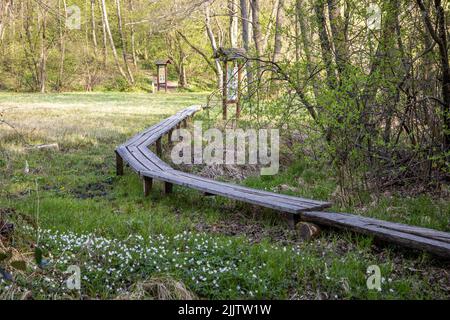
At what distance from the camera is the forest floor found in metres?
3.50

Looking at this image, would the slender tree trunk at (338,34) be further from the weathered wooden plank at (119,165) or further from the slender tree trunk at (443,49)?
the weathered wooden plank at (119,165)

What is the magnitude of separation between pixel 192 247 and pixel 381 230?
160cm

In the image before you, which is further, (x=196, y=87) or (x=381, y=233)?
(x=196, y=87)

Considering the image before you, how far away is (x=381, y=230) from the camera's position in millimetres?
4262

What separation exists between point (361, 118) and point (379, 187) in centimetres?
100

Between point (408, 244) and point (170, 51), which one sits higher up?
point (170, 51)

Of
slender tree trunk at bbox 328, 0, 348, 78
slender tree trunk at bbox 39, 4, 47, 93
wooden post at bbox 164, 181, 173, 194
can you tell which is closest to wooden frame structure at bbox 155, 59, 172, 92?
slender tree trunk at bbox 39, 4, 47, 93

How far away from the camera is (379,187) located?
20.7 ft

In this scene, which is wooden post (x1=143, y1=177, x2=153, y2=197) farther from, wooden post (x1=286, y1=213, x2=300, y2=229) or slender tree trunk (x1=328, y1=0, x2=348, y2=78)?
slender tree trunk (x1=328, y1=0, x2=348, y2=78)

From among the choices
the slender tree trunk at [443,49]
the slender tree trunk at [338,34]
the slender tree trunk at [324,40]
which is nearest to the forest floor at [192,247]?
the slender tree trunk at [443,49]

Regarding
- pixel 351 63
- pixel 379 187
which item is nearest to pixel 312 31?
pixel 351 63

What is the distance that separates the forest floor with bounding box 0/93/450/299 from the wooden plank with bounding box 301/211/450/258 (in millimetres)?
106
